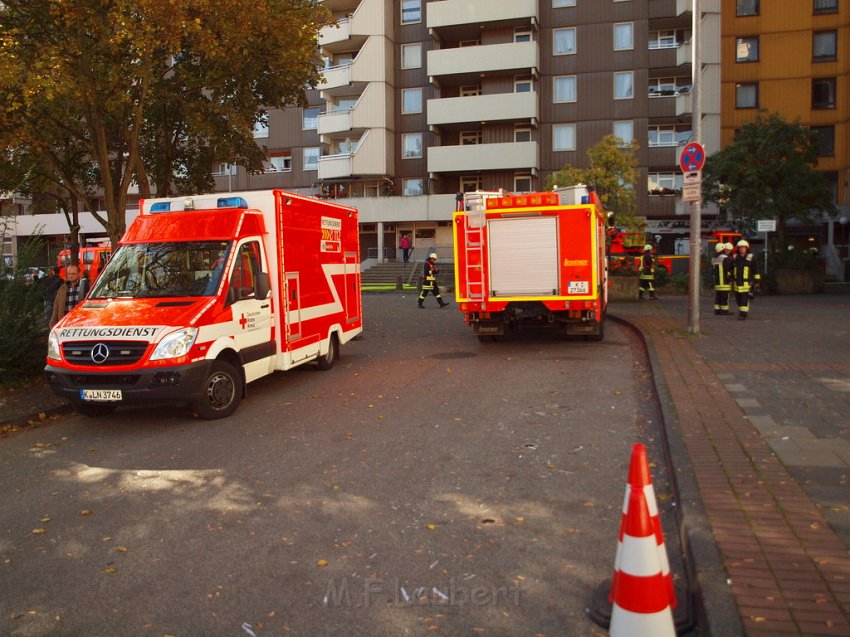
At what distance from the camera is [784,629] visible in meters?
3.14

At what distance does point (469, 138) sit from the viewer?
42406 mm

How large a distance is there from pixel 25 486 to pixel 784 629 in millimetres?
5656

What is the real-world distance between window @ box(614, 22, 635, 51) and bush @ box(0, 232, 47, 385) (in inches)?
1384

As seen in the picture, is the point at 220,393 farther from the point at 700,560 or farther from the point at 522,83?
the point at 522,83

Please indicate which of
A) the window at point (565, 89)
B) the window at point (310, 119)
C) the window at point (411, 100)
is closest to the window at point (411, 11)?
the window at point (411, 100)

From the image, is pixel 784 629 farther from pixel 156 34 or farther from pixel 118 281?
pixel 156 34

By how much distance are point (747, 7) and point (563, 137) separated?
1169 cm

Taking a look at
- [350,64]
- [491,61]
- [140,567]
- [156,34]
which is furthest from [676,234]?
[140,567]

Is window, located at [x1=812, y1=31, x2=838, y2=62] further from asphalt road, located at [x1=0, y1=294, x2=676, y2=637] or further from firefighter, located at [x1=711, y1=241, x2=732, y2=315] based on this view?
asphalt road, located at [x1=0, y1=294, x2=676, y2=637]

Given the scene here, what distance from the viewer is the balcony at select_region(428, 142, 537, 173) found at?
39.2 meters

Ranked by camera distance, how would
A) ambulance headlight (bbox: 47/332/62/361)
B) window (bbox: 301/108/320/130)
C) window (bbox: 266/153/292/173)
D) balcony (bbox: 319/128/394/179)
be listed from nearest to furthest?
ambulance headlight (bbox: 47/332/62/361), balcony (bbox: 319/128/394/179), window (bbox: 301/108/320/130), window (bbox: 266/153/292/173)

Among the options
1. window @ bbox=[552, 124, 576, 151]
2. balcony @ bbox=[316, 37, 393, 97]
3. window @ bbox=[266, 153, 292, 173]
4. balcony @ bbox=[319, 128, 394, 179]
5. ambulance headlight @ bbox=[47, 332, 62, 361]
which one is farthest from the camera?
window @ bbox=[266, 153, 292, 173]

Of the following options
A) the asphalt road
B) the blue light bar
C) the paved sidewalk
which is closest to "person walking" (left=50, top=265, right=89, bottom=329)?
the blue light bar

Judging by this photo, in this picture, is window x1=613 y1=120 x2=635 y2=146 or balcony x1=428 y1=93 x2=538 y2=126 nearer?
balcony x1=428 y1=93 x2=538 y2=126
